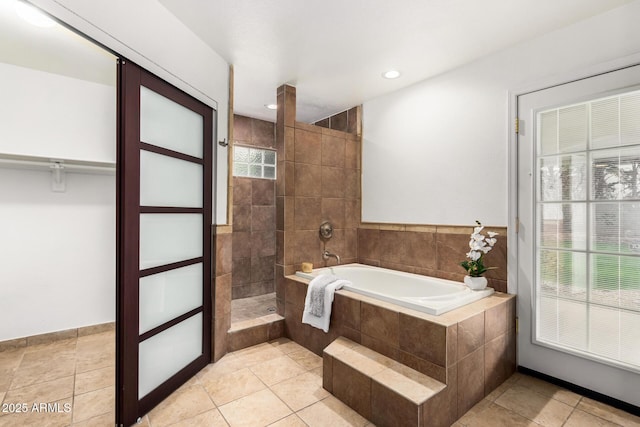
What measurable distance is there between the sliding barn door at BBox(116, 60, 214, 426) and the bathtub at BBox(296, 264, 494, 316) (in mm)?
1175

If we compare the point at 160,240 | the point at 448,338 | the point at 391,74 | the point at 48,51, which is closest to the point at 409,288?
the point at 448,338

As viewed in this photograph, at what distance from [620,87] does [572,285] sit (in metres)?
1.37

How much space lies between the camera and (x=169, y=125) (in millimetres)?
2084

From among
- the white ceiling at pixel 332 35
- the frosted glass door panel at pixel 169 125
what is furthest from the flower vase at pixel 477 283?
the frosted glass door panel at pixel 169 125

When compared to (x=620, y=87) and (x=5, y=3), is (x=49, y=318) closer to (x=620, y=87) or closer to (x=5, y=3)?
(x=5, y=3)

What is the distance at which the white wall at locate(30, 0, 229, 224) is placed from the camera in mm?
1459

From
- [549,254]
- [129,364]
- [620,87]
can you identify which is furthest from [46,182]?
[620,87]

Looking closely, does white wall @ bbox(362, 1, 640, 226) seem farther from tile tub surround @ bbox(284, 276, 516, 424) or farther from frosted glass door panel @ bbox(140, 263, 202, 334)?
frosted glass door panel @ bbox(140, 263, 202, 334)

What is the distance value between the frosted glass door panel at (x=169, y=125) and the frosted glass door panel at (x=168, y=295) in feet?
2.97

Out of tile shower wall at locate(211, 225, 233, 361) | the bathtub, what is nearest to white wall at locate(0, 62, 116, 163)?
tile shower wall at locate(211, 225, 233, 361)

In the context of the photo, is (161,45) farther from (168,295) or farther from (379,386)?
(379,386)

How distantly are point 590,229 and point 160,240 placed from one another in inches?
117

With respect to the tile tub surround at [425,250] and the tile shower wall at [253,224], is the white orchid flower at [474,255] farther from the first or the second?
the tile shower wall at [253,224]

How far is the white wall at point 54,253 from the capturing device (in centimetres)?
258
